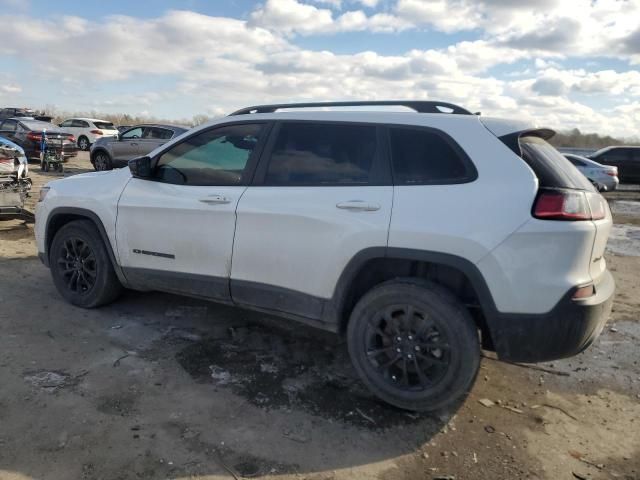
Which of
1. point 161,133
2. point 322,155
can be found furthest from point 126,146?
point 322,155

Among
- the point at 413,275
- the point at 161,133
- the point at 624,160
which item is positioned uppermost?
the point at 624,160

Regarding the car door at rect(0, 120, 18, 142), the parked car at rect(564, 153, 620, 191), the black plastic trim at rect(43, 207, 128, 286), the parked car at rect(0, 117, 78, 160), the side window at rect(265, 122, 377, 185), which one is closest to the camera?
the side window at rect(265, 122, 377, 185)

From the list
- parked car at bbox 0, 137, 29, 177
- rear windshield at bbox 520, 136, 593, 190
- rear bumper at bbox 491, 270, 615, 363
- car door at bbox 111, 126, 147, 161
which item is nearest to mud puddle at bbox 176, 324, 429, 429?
rear bumper at bbox 491, 270, 615, 363

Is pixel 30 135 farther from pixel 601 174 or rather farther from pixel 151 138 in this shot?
pixel 601 174

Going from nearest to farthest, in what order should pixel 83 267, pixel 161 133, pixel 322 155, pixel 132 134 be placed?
pixel 322 155 < pixel 83 267 < pixel 161 133 < pixel 132 134

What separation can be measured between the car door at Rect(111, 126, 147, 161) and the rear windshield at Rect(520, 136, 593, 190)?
571 inches

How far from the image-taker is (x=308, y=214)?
11.2 feet

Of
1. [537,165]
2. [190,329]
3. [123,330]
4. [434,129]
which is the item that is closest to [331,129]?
[434,129]

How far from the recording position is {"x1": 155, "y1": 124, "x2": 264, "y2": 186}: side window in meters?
3.86

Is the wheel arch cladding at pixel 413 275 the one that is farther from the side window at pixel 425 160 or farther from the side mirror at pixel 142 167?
the side mirror at pixel 142 167

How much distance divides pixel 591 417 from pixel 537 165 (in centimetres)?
172

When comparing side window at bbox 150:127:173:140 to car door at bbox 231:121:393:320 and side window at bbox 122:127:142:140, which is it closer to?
side window at bbox 122:127:142:140

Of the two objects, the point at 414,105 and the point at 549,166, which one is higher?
the point at 414,105

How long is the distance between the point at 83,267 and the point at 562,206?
3.91m
